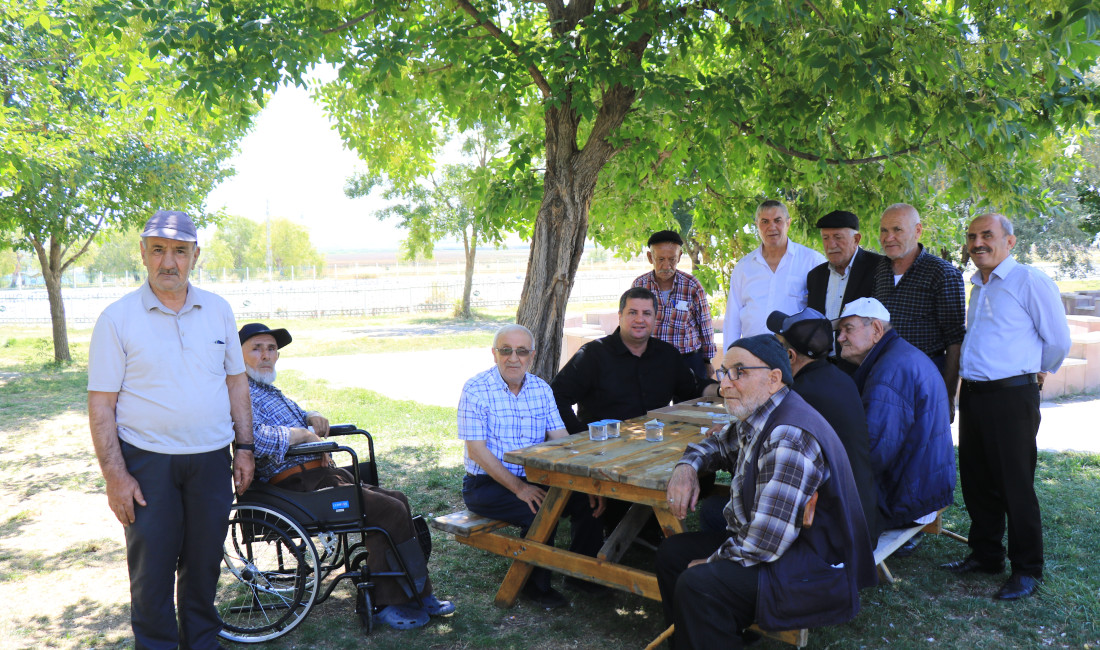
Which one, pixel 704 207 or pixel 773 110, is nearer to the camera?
pixel 773 110

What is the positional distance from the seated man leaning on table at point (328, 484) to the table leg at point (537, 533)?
0.29 m

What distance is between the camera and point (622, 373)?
4.85m

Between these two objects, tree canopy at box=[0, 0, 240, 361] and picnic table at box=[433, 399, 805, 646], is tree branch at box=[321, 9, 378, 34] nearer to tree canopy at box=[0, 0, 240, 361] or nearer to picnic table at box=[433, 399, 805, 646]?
tree canopy at box=[0, 0, 240, 361]

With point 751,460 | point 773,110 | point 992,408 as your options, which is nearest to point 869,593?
point 992,408

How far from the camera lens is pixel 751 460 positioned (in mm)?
2770

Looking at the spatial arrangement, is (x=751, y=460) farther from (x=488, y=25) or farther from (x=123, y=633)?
(x=488, y=25)

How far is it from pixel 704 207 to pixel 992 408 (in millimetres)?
4510

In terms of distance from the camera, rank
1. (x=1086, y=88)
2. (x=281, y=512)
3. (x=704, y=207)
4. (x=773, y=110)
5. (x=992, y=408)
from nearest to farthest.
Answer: (x=281, y=512)
(x=992, y=408)
(x=1086, y=88)
(x=773, y=110)
(x=704, y=207)

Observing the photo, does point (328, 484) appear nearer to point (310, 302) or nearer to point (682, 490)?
point (682, 490)

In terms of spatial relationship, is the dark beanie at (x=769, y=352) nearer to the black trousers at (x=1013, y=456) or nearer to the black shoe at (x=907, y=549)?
the black trousers at (x=1013, y=456)

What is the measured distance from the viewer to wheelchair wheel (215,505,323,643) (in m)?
3.53

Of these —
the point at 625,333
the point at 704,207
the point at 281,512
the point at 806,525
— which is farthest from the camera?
the point at 704,207

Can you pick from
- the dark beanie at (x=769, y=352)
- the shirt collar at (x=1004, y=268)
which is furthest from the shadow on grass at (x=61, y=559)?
the shirt collar at (x=1004, y=268)

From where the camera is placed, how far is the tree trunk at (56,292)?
46.0 feet
